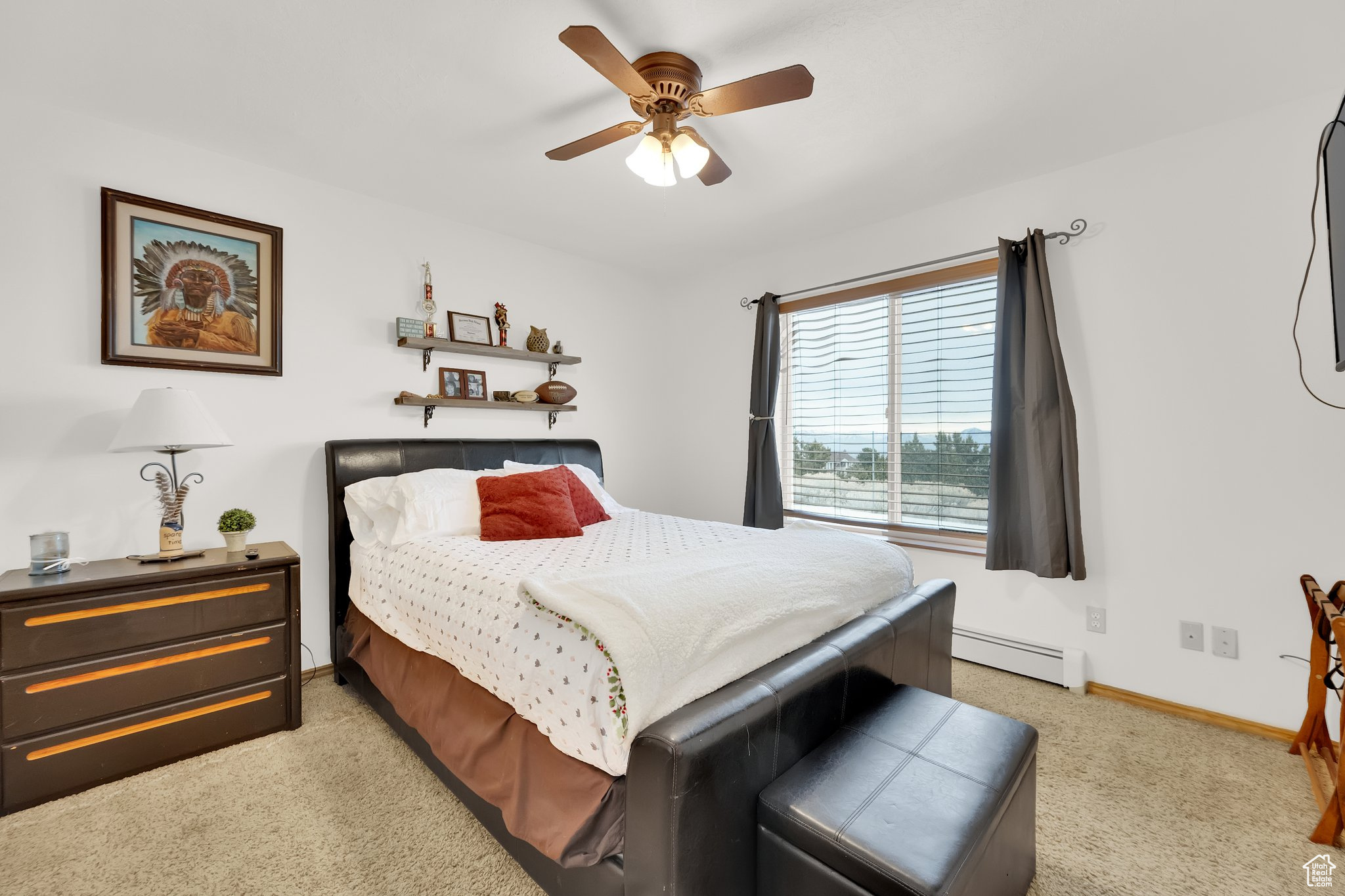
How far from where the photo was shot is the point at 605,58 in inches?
60.0

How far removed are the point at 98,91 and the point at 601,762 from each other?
301 centimetres

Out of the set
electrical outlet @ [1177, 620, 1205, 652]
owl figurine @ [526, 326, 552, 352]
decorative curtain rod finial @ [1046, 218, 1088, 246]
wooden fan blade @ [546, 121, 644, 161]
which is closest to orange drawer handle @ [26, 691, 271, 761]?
owl figurine @ [526, 326, 552, 352]

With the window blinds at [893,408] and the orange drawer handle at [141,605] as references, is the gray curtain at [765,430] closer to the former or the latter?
the window blinds at [893,408]

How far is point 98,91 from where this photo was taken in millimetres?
2061

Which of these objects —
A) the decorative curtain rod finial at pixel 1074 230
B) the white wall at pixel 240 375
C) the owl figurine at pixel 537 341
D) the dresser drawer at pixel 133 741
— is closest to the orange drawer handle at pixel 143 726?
the dresser drawer at pixel 133 741

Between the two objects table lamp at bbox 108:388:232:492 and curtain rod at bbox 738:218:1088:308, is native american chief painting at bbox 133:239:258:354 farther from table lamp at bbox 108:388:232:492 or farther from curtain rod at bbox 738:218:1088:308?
curtain rod at bbox 738:218:1088:308

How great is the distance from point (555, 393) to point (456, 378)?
0.61 m

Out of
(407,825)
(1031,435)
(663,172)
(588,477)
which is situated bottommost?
(407,825)

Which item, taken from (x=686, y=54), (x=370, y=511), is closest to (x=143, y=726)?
(x=370, y=511)

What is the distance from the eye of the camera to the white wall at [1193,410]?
2160 millimetres

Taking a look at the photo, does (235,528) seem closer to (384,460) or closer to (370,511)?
(370,511)

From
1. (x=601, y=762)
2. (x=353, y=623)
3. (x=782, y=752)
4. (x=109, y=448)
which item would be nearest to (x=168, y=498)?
(x=109, y=448)

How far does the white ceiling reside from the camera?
1.69 meters

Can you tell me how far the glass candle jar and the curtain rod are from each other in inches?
144
